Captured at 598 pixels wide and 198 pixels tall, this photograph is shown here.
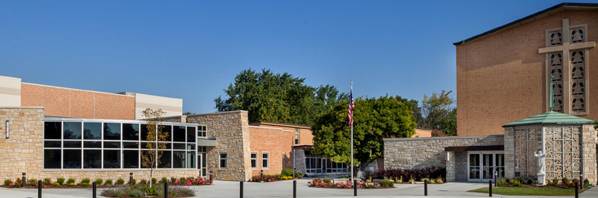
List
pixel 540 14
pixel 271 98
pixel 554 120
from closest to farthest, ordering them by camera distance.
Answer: pixel 554 120 → pixel 540 14 → pixel 271 98

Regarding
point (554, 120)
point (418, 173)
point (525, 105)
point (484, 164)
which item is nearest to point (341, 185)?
point (418, 173)

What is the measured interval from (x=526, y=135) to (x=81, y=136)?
24337 mm

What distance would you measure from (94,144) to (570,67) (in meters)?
28.8

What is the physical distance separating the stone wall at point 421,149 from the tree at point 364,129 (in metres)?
2.72

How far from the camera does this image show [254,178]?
36.8 metres

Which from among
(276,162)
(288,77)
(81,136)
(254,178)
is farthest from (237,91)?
(81,136)

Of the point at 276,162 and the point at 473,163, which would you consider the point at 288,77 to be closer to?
the point at 276,162

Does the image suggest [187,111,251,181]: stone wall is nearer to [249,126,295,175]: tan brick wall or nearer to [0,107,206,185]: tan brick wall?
[249,126,295,175]: tan brick wall

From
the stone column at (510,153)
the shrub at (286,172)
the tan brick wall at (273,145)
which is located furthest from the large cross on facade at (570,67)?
the tan brick wall at (273,145)

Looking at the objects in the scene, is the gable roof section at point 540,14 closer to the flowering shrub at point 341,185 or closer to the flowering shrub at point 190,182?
the flowering shrub at point 341,185

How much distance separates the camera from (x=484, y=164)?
108 ft

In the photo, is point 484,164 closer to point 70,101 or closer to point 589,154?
point 589,154

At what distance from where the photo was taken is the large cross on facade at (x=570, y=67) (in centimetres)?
3416

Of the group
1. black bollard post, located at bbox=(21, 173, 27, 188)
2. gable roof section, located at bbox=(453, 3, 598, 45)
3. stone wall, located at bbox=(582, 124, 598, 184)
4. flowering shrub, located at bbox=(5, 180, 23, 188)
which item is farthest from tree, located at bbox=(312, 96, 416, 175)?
flowering shrub, located at bbox=(5, 180, 23, 188)
